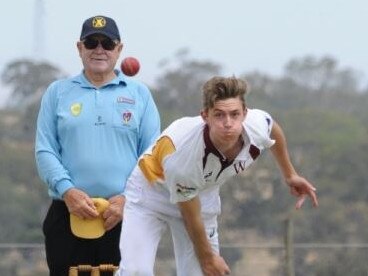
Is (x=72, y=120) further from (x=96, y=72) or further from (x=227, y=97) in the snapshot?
(x=227, y=97)

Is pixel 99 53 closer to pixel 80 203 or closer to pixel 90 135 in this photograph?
pixel 90 135

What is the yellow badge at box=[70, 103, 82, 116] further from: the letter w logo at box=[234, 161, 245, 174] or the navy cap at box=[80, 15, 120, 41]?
the letter w logo at box=[234, 161, 245, 174]

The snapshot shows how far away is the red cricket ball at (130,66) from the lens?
307 inches

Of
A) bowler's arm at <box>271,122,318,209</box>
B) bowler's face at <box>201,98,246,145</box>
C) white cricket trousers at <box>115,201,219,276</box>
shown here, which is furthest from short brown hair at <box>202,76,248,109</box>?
white cricket trousers at <box>115,201,219,276</box>

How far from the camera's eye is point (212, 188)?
7.20m

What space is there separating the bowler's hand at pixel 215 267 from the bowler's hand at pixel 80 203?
0.65 m

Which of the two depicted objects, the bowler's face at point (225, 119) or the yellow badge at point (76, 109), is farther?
the yellow badge at point (76, 109)

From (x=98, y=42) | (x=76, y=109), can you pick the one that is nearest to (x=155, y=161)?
(x=76, y=109)

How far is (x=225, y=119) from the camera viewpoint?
656 centimetres

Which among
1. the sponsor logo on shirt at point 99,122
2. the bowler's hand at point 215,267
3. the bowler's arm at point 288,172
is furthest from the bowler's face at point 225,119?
the sponsor logo on shirt at point 99,122

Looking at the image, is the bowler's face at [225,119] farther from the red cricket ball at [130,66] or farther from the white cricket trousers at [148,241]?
the red cricket ball at [130,66]

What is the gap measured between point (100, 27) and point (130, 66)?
470mm

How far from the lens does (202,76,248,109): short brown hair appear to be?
6.57 m

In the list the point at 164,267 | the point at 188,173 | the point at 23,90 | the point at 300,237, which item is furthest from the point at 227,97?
Answer: the point at 300,237
